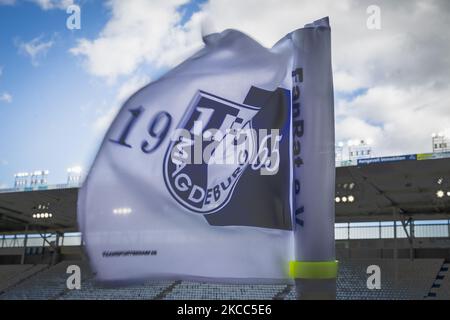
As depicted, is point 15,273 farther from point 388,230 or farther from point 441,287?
point 441,287

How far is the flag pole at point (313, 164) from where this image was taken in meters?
6.07

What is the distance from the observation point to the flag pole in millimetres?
6066

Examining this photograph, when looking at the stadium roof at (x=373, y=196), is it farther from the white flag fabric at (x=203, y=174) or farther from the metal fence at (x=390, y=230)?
the white flag fabric at (x=203, y=174)

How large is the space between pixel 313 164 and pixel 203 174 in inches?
61.4

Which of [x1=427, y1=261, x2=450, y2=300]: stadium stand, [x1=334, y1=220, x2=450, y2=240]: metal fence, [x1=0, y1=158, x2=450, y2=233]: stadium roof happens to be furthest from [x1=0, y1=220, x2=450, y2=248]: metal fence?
[x1=427, y1=261, x2=450, y2=300]: stadium stand

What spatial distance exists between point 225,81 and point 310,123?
1.49 m

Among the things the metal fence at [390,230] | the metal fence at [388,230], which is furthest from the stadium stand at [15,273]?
the metal fence at [390,230]

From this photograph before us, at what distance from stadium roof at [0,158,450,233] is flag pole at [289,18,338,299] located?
12.1m

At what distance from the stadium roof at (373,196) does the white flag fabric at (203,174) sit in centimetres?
1178

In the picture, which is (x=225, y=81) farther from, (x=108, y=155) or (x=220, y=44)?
(x=108, y=155)

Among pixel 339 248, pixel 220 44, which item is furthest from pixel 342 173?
pixel 220 44

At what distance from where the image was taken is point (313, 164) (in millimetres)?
6227

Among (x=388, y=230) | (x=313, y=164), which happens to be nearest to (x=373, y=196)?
(x=388, y=230)

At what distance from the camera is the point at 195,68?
7.36 metres
